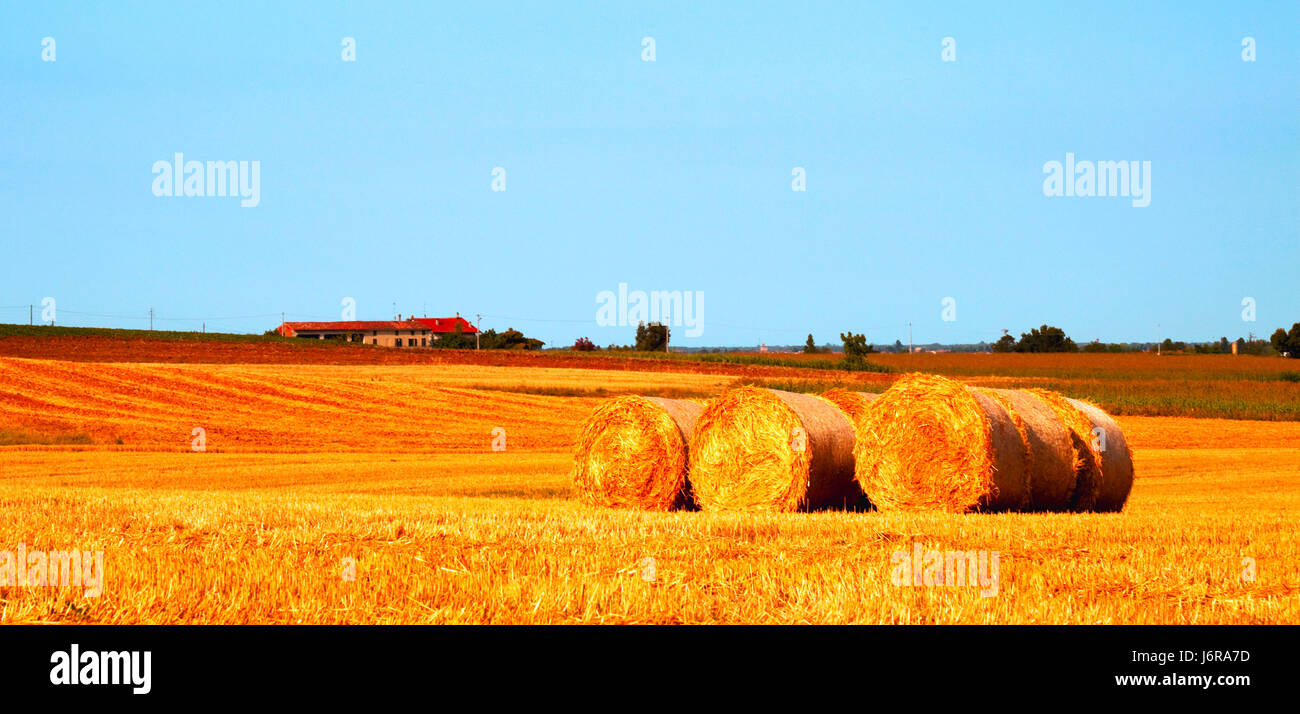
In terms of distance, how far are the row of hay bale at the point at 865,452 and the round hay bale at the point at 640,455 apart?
1 centimetres

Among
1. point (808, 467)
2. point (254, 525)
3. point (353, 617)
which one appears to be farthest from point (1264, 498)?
point (353, 617)

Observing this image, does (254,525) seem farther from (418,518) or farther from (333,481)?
(333,481)

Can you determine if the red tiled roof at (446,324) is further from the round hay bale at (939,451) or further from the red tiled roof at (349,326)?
the round hay bale at (939,451)

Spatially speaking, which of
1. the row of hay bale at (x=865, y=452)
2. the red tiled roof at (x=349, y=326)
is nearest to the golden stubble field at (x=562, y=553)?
the row of hay bale at (x=865, y=452)

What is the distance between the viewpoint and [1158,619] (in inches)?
243

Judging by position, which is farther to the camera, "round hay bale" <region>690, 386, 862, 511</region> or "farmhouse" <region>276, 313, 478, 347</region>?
"farmhouse" <region>276, 313, 478, 347</region>

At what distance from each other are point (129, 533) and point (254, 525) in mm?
983

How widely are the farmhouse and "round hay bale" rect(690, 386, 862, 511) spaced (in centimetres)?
10472

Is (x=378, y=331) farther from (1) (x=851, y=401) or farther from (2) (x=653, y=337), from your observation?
(1) (x=851, y=401)

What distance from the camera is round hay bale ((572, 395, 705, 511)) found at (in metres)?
14.8

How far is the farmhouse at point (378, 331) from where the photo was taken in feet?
391

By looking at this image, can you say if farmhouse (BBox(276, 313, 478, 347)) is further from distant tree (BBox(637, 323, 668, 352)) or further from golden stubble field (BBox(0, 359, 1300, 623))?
golden stubble field (BBox(0, 359, 1300, 623))

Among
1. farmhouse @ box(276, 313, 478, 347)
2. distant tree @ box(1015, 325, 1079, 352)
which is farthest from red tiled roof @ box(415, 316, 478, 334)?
distant tree @ box(1015, 325, 1079, 352)

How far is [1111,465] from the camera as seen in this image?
1428 centimetres
